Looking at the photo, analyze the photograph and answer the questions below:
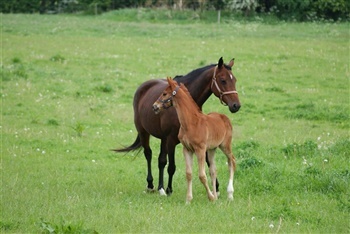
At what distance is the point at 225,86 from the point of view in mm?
10336

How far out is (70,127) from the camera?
56.7 ft

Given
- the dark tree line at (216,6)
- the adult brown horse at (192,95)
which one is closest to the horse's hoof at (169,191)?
the adult brown horse at (192,95)

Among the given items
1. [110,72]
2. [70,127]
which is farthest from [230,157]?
[110,72]

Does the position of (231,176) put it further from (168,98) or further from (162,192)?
(168,98)

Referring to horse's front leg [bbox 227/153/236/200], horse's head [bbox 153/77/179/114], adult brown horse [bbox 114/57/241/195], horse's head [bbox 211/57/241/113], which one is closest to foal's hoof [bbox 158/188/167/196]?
adult brown horse [bbox 114/57/241/195]

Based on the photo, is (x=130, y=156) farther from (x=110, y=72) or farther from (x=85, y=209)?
(x=110, y=72)

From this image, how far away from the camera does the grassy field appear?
356 inches

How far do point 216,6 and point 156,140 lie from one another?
38561 mm

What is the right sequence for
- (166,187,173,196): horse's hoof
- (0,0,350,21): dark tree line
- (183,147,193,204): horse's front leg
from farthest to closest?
1. (0,0,350,21): dark tree line
2. (166,187,173,196): horse's hoof
3. (183,147,193,204): horse's front leg

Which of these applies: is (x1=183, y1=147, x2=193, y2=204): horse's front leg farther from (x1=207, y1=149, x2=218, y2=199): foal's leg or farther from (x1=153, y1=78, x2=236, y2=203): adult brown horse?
(x1=207, y1=149, x2=218, y2=199): foal's leg

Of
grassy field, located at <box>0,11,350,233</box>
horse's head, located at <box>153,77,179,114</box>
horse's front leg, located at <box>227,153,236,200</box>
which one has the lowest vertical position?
grassy field, located at <box>0,11,350,233</box>

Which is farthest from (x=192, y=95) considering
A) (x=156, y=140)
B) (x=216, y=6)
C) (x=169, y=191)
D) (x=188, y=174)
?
(x=216, y=6)

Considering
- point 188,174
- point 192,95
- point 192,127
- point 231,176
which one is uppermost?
point 192,95

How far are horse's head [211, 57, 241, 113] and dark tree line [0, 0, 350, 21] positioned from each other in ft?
125
